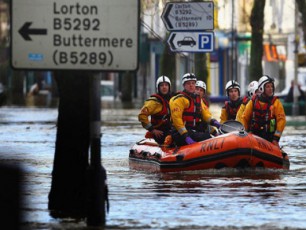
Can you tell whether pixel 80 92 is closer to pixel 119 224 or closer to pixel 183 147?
pixel 119 224

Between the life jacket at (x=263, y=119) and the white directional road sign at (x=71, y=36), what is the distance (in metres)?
10.6

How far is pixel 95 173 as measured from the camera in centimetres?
1230

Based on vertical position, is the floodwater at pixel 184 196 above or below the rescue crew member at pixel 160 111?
below

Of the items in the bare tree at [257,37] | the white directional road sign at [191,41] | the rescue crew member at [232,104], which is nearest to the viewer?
the white directional road sign at [191,41]

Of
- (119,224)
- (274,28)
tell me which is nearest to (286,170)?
(119,224)

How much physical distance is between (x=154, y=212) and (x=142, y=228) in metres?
1.67

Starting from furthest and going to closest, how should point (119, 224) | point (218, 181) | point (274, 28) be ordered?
point (274, 28)
point (218, 181)
point (119, 224)

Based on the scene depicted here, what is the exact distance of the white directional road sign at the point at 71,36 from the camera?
12062 millimetres

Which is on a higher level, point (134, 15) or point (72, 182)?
point (134, 15)

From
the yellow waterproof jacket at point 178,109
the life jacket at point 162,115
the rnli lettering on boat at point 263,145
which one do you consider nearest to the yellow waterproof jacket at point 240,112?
the life jacket at point 162,115

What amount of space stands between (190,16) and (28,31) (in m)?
12.0

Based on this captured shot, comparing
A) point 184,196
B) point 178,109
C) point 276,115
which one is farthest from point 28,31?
point 276,115

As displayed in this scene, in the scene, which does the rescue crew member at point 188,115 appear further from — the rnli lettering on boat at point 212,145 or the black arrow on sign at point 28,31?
the black arrow on sign at point 28,31

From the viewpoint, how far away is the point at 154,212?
46.9 ft
